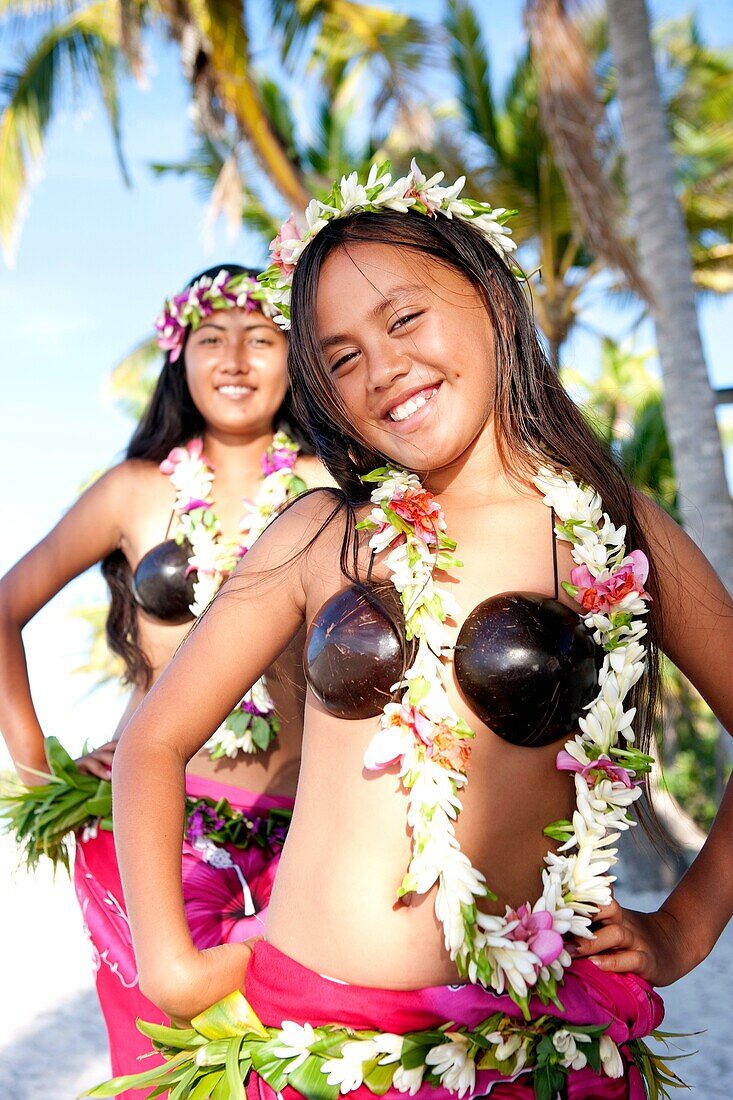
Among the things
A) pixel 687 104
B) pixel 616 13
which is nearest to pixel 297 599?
pixel 616 13

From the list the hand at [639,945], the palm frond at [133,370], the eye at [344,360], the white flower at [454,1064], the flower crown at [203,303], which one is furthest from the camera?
the palm frond at [133,370]

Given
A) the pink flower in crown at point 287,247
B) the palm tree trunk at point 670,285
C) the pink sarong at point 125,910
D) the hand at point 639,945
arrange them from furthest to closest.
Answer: the palm tree trunk at point 670,285, the pink sarong at point 125,910, the pink flower in crown at point 287,247, the hand at point 639,945

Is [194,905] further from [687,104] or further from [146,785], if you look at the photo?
[687,104]

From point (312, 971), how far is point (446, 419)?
0.86 m

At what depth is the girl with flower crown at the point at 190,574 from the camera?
9.23 feet

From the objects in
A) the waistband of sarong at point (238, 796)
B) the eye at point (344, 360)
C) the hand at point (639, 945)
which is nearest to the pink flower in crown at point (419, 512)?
the eye at point (344, 360)

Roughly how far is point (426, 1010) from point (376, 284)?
1.09 metres

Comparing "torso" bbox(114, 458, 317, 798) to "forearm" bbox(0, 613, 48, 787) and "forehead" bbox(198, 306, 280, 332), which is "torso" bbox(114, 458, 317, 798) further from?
"forehead" bbox(198, 306, 280, 332)

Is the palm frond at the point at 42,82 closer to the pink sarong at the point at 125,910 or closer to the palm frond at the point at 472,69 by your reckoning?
the palm frond at the point at 472,69

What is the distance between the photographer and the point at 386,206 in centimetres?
196

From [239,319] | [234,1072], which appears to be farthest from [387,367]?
[239,319]

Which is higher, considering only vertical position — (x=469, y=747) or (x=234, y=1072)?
(x=469, y=747)

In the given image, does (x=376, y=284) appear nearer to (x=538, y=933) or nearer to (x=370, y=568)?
(x=370, y=568)

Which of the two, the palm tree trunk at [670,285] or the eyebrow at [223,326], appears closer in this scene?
the eyebrow at [223,326]
